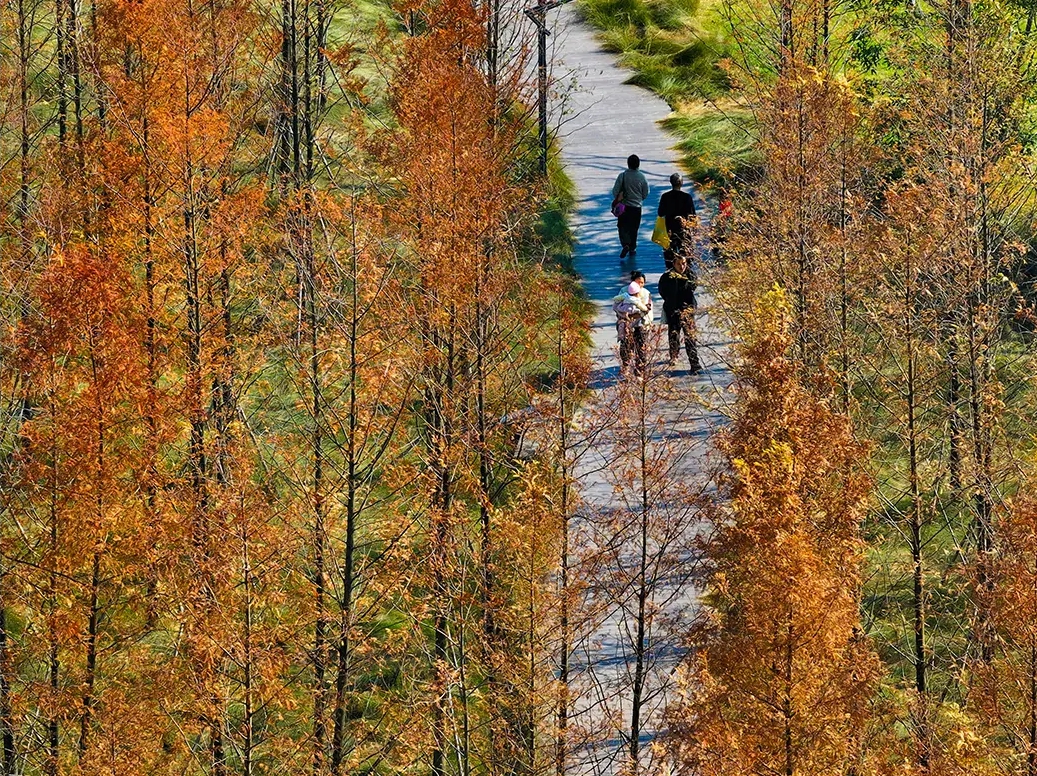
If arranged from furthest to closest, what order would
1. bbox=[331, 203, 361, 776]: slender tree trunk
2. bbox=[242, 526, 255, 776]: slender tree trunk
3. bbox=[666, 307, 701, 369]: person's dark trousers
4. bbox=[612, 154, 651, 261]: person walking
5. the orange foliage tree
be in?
bbox=[612, 154, 651, 261]: person walking
bbox=[666, 307, 701, 369]: person's dark trousers
bbox=[331, 203, 361, 776]: slender tree trunk
bbox=[242, 526, 255, 776]: slender tree trunk
the orange foliage tree

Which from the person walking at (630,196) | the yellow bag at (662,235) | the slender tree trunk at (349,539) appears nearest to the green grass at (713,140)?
the person walking at (630,196)

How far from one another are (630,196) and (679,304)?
4311 mm

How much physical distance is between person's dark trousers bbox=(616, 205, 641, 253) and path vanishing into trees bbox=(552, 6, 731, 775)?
0.43 m

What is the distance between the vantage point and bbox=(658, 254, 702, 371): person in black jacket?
22.4 m

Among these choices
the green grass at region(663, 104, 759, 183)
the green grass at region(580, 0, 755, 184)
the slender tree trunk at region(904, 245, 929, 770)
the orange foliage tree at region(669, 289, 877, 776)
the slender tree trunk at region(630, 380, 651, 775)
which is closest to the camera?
the orange foliage tree at region(669, 289, 877, 776)

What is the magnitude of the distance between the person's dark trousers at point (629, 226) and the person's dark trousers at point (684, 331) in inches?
159

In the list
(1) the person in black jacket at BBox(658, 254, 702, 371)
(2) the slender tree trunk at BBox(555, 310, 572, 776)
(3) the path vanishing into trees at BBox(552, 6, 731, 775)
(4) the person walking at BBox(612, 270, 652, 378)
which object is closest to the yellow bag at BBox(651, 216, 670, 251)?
(3) the path vanishing into trees at BBox(552, 6, 731, 775)

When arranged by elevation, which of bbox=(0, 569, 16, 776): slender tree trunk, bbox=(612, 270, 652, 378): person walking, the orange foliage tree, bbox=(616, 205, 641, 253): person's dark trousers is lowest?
bbox=(0, 569, 16, 776): slender tree trunk

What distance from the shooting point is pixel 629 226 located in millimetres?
27422

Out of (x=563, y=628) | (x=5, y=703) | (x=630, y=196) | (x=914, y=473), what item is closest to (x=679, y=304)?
(x=630, y=196)

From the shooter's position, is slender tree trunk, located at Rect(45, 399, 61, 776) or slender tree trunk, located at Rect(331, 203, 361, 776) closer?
slender tree trunk, located at Rect(331, 203, 361, 776)

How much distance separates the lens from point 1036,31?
2552 centimetres

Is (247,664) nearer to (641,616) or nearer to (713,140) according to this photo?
(641,616)

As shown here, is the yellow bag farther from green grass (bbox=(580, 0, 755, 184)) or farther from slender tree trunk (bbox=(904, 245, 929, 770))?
slender tree trunk (bbox=(904, 245, 929, 770))
